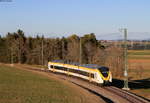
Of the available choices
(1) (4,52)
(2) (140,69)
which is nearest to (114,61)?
(2) (140,69)

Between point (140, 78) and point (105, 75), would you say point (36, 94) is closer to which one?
point (105, 75)

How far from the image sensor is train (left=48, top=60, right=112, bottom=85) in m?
41.9

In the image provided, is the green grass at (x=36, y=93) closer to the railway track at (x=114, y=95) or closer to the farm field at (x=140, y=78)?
the railway track at (x=114, y=95)

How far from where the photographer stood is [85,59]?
98.9m

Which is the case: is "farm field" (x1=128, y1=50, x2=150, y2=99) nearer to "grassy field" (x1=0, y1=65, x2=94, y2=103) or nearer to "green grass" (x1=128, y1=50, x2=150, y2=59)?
"grassy field" (x1=0, y1=65, x2=94, y2=103)

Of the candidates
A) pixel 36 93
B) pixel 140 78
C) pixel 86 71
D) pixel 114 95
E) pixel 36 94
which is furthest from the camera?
pixel 140 78

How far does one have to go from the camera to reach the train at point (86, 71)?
41.9 m

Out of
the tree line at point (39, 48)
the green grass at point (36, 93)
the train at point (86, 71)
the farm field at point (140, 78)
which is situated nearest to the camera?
the green grass at point (36, 93)

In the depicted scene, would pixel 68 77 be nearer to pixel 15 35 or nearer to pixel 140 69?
pixel 140 69

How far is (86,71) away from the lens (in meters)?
47.5

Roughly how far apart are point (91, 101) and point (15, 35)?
312ft

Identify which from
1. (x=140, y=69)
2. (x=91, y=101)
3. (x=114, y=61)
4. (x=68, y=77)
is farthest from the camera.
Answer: (x=140, y=69)

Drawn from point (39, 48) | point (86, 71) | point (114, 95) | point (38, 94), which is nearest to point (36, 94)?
point (38, 94)

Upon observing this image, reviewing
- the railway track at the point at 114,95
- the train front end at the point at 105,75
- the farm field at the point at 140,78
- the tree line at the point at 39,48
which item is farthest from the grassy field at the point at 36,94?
the tree line at the point at 39,48
